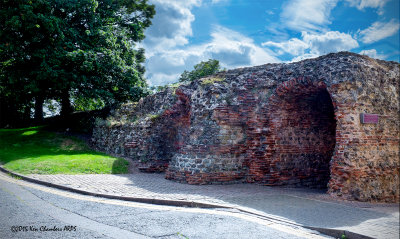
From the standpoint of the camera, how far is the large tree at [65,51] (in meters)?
17.9

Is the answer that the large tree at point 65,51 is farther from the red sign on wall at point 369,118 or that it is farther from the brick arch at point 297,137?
the red sign on wall at point 369,118

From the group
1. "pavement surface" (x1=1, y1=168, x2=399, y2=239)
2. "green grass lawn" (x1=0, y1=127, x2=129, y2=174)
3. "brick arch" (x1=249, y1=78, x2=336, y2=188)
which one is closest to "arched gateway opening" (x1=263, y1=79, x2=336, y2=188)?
"brick arch" (x1=249, y1=78, x2=336, y2=188)

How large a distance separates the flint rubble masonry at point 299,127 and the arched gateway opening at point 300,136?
1.4 inches

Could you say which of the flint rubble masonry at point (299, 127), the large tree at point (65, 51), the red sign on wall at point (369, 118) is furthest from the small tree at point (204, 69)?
the red sign on wall at point (369, 118)

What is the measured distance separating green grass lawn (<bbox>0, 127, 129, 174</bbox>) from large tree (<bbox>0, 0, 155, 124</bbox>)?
319 cm

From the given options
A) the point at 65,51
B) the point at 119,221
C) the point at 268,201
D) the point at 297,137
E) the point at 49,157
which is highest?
the point at 65,51

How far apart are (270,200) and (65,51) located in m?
16.4

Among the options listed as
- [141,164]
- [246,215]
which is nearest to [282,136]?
[246,215]

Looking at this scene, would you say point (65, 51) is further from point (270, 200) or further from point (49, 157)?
point (270, 200)

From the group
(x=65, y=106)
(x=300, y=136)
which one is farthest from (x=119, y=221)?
(x=65, y=106)

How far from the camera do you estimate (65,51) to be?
18578 millimetres

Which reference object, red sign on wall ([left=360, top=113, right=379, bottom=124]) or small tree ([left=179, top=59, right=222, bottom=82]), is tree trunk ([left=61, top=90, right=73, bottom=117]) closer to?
small tree ([left=179, top=59, right=222, bottom=82])

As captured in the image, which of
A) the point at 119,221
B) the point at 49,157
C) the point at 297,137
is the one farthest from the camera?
the point at 49,157

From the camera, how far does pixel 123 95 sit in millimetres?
22219
